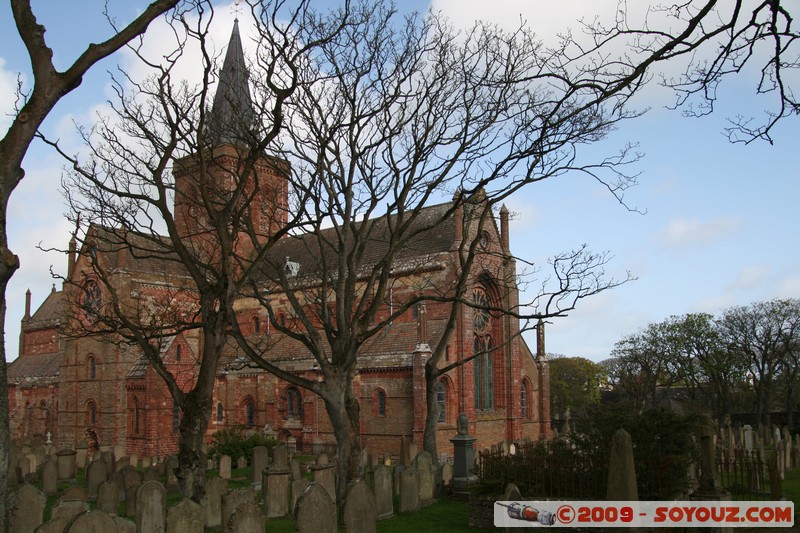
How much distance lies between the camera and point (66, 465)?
72.9ft

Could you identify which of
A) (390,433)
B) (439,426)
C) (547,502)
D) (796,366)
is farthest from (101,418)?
(796,366)

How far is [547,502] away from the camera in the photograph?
1057 centimetres

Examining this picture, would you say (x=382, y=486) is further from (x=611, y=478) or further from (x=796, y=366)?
(x=796, y=366)

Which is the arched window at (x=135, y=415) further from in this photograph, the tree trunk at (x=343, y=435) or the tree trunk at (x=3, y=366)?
the tree trunk at (x=3, y=366)

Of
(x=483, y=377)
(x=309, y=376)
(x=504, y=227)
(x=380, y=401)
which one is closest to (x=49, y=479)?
(x=380, y=401)

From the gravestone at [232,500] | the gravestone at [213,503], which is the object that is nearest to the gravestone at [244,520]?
the gravestone at [232,500]

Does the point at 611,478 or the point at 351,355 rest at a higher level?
the point at 351,355

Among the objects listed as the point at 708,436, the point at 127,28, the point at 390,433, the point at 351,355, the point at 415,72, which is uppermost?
the point at 415,72

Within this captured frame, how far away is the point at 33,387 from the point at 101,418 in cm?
879

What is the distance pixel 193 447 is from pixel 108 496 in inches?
103

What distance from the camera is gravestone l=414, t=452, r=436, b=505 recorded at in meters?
15.6

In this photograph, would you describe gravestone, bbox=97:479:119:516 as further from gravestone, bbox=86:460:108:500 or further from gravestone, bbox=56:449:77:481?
gravestone, bbox=56:449:77:481

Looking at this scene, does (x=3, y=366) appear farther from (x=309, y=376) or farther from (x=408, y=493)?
(x=309, y=376)

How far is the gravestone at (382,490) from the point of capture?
1371 centimetres
